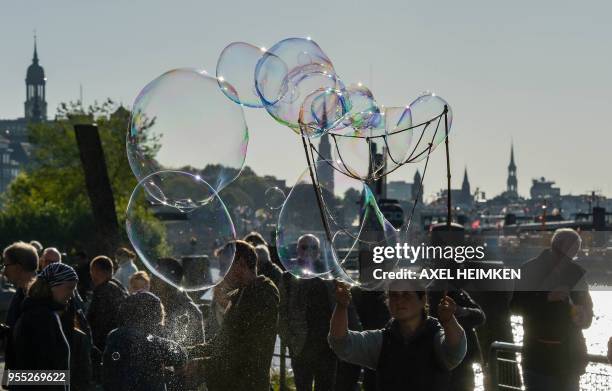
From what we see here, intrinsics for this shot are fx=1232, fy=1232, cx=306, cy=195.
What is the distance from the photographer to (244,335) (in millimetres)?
8109

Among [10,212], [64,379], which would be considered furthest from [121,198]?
[64,379]

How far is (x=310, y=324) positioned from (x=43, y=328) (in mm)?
3374

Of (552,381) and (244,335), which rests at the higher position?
(244,335)

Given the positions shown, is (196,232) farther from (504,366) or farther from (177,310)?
(504,366)

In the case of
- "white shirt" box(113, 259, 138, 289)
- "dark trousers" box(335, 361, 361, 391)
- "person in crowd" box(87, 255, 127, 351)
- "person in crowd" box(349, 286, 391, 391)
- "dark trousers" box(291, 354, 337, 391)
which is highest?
"white shirt" box(113, 259, 138, 289)

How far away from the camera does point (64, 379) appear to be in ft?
22.7

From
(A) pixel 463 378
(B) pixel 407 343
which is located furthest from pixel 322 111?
(B) pixel 407 343

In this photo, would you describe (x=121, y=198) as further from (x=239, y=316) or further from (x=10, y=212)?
(x=239, y=316)

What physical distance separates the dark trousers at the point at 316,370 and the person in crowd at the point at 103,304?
60.6 inches

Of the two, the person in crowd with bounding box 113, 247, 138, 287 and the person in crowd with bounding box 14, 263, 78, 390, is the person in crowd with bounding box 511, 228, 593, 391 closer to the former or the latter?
the person in crowd with bounding box 14, 263, 78, 390

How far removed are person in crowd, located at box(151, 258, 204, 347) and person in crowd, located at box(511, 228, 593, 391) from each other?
2.46m

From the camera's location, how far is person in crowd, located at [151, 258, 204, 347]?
30.2 ft
